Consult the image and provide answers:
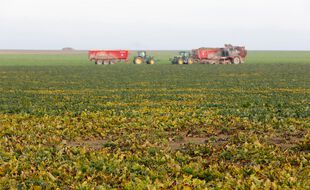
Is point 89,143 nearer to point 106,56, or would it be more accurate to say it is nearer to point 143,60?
point 106,56

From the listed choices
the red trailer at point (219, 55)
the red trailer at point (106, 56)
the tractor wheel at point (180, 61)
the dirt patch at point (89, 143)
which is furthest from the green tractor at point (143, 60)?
the dirt patch at point (89, 143)

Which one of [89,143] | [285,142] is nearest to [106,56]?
[89,143]

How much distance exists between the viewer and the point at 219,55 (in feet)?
213

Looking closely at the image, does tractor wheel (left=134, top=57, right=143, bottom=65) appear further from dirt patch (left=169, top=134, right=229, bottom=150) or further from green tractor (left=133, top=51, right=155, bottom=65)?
dirt patch (left=169, top=134, right=229, bottom=150)

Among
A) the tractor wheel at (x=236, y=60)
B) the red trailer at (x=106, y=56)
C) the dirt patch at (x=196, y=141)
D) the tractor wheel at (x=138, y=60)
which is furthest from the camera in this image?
the tractor wheel at (x=138, y=60)

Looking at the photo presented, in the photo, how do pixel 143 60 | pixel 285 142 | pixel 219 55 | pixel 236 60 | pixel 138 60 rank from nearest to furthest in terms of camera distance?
pixel 285 142
pixel 219 55
pixel 236 60
pixel 138 60
pixel 143 60

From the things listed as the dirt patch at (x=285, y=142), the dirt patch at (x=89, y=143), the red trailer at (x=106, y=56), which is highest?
the red trailer at (x=106, y=56)

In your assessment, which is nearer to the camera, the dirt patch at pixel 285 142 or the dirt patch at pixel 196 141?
the dirt patch at pixel 285 142

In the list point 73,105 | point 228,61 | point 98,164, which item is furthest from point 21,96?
point 228,61

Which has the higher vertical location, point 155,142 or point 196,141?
point 155,142

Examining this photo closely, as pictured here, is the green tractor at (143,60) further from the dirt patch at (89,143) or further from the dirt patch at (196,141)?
the dirt patch at (89,143)

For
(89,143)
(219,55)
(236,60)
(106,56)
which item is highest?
(219,55)

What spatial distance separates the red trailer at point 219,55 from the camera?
6456cm

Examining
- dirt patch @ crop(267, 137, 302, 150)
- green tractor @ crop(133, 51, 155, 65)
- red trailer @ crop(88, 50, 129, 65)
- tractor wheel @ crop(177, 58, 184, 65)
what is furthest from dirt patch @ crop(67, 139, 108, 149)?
red trailer @ crop(88, 50, 129, 65)
